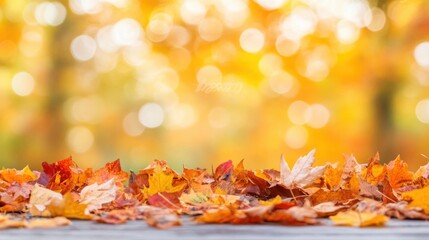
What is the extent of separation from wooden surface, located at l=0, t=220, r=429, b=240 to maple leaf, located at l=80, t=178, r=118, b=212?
212 millimetres

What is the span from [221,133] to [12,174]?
539 centimetres

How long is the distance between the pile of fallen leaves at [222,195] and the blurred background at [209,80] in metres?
4.76

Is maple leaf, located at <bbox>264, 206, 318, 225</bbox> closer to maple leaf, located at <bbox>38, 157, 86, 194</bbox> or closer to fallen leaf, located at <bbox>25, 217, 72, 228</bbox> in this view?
fallen leaf, located at <bbox>25, 217, 72, 228</bbox>

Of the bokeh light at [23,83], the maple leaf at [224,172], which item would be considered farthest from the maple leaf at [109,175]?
the bokeh light at [23,83]

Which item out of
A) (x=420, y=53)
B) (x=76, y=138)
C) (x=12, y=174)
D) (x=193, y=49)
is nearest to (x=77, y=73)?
(x=76, y=138)

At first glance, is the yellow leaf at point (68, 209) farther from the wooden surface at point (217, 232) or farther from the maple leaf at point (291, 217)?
the maple leaf at point (291, 217)

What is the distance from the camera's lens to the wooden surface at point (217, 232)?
103 cm

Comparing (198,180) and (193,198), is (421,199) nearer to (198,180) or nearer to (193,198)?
(193,198)

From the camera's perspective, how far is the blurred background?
6.51 metres

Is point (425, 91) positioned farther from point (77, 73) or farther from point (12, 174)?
point (12, 174)

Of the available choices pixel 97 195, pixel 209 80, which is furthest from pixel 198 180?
pixel 209 80

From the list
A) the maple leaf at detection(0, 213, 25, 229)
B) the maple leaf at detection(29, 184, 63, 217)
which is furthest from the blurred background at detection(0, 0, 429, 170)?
the maple leaf at detection(0, 213, 25, 229)

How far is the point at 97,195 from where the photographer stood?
1455 mm

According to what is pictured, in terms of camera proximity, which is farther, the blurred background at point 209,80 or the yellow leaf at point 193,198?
the blurred background at point 209,80
